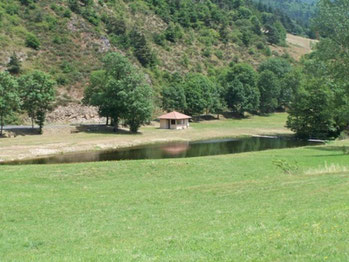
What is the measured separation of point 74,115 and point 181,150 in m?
37.2

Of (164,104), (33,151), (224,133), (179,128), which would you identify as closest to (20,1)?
(164,104)

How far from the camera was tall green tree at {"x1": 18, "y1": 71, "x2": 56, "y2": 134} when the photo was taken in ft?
213

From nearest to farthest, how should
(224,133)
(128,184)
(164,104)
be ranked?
(128,184)
(224,133)
(164,104)

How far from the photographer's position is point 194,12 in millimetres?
159750

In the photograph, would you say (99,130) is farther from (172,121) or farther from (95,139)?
(172,121)

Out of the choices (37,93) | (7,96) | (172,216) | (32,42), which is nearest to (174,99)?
(32,42)

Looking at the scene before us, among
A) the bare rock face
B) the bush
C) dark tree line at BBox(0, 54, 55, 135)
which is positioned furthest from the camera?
the bush

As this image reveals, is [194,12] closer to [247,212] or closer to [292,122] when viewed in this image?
[292,122]

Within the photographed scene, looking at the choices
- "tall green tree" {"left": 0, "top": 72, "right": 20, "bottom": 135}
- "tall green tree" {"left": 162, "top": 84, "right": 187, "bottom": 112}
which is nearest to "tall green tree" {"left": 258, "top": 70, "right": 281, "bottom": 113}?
"tall green tree" {"left": 162, "top": 84, "right": 187, "bottom": 112}

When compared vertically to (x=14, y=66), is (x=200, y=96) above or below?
below

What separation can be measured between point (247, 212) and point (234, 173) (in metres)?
14.4

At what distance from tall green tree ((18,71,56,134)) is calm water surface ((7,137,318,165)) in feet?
59.1

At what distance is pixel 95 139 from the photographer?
2397 inches

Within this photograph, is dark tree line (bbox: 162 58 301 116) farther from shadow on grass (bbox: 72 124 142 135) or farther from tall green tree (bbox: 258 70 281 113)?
shadow on grass (bbox: 72 124 142 135)
